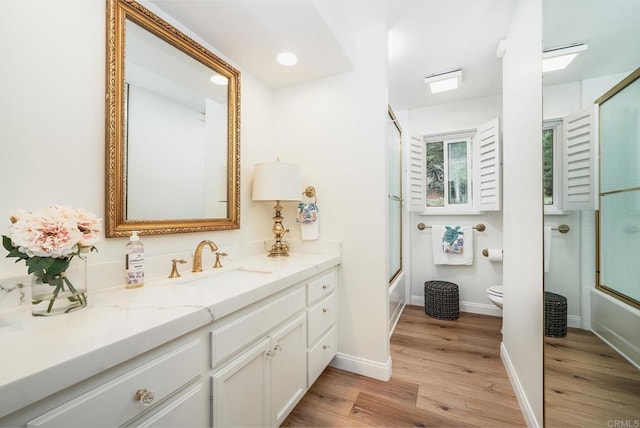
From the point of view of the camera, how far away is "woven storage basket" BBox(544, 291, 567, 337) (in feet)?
3.44

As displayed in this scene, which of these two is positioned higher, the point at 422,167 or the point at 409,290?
the point at 422,167

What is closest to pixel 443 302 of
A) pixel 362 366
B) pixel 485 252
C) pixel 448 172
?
pixel 485 252

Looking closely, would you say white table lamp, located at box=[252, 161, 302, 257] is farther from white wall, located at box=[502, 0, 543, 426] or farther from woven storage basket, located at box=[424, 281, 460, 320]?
woven storage basket, located at box=[424, 281, 460, 320]

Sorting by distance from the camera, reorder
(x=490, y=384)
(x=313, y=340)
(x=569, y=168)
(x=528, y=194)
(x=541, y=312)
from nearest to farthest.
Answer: (x=569, y=168) < (x=541, y=312) < (x=528, y=194) < (x=313, y=340) < (x=490, y=384)

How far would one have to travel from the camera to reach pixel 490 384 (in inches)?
70.1

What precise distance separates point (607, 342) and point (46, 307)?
183cm

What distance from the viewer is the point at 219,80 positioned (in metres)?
1.70

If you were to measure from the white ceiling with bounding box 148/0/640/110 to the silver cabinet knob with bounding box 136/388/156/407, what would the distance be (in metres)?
1.65

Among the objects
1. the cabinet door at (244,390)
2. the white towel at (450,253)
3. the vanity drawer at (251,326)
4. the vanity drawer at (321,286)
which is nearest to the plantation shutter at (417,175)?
the white towel at (450,253)

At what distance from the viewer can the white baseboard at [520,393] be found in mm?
1362

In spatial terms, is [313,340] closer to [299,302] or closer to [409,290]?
[299,302]

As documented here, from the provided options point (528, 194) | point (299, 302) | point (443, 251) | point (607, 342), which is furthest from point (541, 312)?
point (443, 251)

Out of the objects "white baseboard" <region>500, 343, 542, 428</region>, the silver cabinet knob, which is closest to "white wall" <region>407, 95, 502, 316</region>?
"white baseboard" <region>500, 343, 542, 428</region>

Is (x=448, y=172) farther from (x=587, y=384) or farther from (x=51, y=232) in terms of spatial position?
(x=51, y=232)
